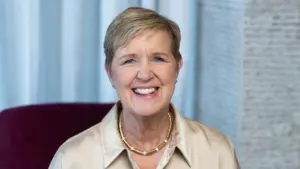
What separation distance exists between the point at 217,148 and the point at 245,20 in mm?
550

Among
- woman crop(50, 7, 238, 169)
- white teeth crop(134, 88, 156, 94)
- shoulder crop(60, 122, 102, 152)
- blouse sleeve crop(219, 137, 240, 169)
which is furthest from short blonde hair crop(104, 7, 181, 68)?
blouse sleeve crop(219, 137, 240, 169)

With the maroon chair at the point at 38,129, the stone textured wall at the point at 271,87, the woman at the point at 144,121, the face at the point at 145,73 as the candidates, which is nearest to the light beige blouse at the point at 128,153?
the woman at the point at 144,121

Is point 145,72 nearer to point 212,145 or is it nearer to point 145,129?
point 145,129

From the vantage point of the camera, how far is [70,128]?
1.59 metres

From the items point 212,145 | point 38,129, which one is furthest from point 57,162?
point 212,145

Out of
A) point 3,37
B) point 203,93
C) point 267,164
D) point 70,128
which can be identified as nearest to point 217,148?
point 70,128

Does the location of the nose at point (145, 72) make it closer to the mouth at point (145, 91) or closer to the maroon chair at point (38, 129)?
the mouth at point (145, 91)

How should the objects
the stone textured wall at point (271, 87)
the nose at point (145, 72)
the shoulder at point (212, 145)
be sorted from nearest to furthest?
the nose at point (145, 72) < the shoulder at point (212, 145) < the stone textured wall at point (271, 87)

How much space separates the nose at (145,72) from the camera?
121cm

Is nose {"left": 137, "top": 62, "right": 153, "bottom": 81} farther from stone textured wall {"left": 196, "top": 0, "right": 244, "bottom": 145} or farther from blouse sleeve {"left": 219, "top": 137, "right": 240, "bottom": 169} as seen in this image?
stone textured wall {"left": 196, "top": 0, "right": 244, "bottom": 145}

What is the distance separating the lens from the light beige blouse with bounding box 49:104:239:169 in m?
1.30

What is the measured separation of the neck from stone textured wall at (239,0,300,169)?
1.79ft

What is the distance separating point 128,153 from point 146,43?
0.88 ft

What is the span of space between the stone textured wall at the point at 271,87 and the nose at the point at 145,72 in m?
0.63
